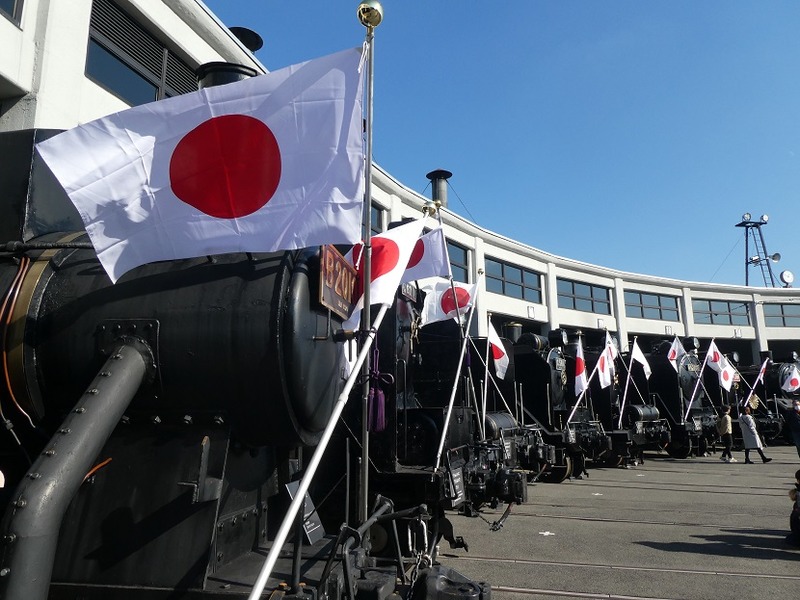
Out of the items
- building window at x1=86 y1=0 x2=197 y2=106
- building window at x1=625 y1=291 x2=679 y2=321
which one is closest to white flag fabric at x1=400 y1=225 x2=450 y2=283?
building window at x1=86 y1=0 x2=197 y2=106

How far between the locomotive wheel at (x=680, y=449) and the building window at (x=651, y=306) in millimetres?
12965

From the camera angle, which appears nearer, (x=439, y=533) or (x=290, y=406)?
(x=290, y=406)

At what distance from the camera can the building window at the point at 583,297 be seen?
27891 millimetres

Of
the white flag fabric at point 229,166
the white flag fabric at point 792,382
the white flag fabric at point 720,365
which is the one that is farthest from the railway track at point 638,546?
the white flag fabric at point 792,382

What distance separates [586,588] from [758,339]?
3450 cm

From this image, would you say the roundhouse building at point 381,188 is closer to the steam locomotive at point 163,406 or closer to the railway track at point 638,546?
the steam locomotive at point 163,406

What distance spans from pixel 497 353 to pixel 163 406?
787cm

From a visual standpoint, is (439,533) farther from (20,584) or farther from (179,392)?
(20,584)

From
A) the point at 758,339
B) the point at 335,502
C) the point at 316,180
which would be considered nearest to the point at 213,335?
the point at 316,180

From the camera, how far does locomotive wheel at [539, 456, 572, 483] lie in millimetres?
12289

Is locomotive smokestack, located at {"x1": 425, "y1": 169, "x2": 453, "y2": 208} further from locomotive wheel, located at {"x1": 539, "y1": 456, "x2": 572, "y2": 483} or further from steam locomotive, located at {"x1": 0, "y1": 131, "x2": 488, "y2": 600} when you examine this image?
steam locomotive, located at {"x1": 0, "y1": 131, "x2": 488, "y2": 600}

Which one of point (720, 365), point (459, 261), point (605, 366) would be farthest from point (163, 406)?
point (459, 261)

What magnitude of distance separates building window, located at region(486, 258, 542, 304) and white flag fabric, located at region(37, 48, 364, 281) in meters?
20.6

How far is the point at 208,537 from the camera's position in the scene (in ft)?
7.50
